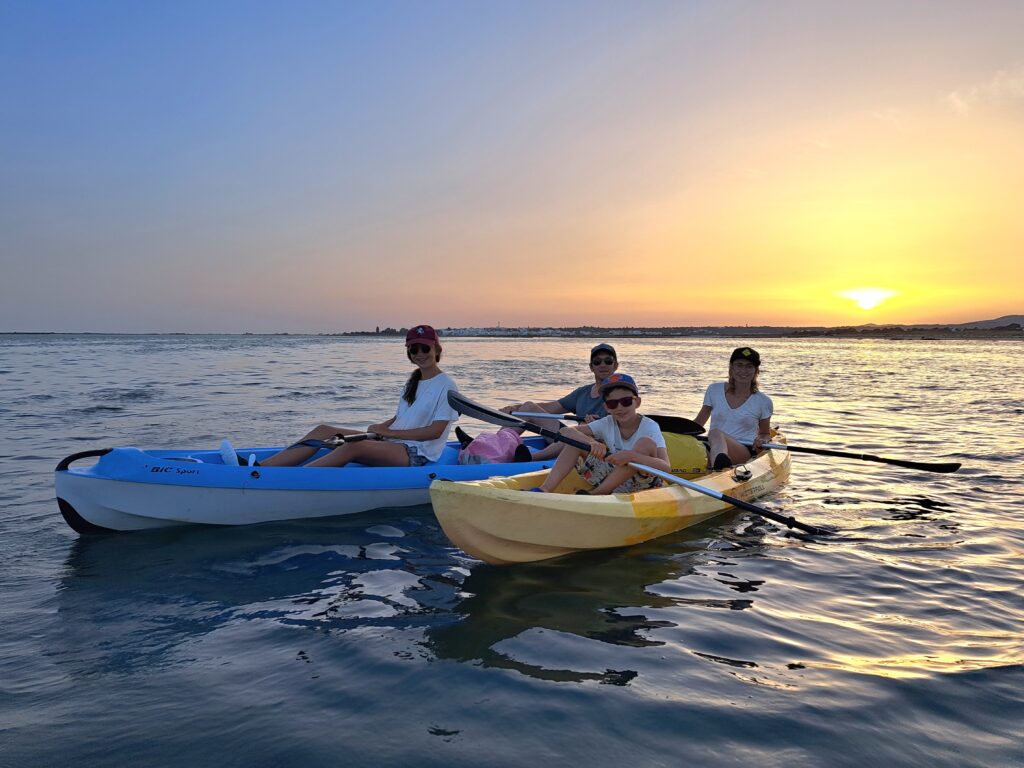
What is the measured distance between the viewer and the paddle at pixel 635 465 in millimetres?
5238

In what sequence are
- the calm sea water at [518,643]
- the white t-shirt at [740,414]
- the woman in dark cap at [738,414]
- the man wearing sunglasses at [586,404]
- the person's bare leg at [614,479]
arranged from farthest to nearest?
the white t-shirt at [740,414] < the woman in dark cap at [738,414] < the man wearing sunglasses at [586,404] < the person's bare leg at [614,479] < the calm sea water at [518,643]

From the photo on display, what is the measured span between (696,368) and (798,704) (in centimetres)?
2870

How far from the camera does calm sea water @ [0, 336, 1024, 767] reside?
8.89 ft

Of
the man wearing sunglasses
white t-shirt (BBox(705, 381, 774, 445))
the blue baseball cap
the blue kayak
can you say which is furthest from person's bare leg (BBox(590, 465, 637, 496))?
white t-shirt (BBox(705, 381, 774, 445))

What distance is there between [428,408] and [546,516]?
2000 mm

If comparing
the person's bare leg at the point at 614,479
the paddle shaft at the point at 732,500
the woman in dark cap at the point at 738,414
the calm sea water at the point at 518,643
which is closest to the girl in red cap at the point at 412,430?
the calm sea water at the point at 518,643

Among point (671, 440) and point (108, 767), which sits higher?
point (671, 440)

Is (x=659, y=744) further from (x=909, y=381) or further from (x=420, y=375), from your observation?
(x=909, y=381)

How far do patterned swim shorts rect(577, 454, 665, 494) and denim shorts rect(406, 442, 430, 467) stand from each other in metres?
1.67

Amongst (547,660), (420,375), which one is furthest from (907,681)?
(420,375)

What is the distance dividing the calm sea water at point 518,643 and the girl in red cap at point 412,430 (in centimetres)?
59

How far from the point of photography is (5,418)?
11.6 metres

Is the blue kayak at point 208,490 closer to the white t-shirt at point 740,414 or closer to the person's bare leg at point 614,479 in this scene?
the person's bare leg at point 614,479

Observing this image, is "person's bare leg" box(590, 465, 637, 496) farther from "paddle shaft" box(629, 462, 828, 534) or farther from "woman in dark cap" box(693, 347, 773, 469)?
"woman in dark cap" box(693, 347, 773, 469)
